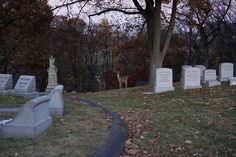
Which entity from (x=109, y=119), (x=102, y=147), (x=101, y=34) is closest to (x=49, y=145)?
(x=102, y=147)

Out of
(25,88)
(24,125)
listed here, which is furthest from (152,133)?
(25,88)

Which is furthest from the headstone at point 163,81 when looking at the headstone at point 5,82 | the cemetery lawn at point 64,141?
the cemetery lawn at point 64,141

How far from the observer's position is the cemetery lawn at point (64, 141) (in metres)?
5.84

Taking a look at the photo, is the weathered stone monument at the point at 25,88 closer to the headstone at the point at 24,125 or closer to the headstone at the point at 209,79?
the headstone at the point at 24,125

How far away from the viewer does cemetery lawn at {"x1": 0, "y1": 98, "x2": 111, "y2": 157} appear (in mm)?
5841

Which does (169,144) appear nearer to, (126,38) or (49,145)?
(49,145)

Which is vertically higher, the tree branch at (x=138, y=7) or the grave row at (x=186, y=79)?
the tree branch at (x=138, y=7)

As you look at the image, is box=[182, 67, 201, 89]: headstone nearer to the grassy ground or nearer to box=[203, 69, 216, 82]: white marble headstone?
box=[203, 69, 216, 82]: white marble headstone

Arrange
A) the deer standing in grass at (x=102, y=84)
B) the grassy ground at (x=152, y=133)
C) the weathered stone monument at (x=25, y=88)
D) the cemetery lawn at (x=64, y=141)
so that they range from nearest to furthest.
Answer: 1. the cemetery lawn at (x=64, y=141)
2. the grassy ground at (x=152, y=133)
3. the weathered stone monument at (x=25, y=88)
4. the deer standing in grass at (x=102, y=84)

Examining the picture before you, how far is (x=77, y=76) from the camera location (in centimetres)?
4434

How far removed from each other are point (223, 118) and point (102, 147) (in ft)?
16.4

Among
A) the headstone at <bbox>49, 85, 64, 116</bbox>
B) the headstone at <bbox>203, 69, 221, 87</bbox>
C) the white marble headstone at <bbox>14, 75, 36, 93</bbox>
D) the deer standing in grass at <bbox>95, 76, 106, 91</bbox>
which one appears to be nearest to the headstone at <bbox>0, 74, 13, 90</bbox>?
the white marble headstone at <bbox>14, 75, 36, 93</bbox>

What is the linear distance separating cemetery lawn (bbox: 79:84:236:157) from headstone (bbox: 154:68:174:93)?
3.45 m

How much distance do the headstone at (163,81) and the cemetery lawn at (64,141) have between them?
9.12 m
